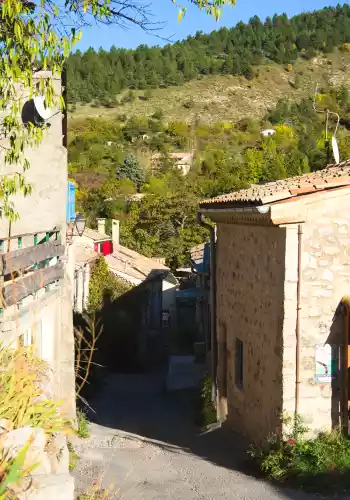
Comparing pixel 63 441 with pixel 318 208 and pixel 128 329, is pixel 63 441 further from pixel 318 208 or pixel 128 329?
pixel 128 329

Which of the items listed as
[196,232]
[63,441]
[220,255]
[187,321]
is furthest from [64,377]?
[196,232]

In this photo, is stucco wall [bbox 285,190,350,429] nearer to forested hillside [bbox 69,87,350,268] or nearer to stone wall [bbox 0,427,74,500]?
stone wall [bbox 0,427,74,500]

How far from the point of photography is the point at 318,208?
864 cm

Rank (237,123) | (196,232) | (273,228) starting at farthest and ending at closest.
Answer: (237,123) < (196,232) < (273,228)

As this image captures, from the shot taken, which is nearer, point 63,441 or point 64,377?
point 63,441

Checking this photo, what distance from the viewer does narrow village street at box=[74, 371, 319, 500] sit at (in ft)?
27.1

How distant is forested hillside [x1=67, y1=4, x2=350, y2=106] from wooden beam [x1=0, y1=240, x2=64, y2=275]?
8393 cm

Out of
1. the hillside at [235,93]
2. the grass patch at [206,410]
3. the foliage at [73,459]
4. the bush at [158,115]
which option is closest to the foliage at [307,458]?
the foliage at [73,459]

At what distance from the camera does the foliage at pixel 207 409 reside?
12722mm

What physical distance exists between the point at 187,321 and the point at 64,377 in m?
21.3

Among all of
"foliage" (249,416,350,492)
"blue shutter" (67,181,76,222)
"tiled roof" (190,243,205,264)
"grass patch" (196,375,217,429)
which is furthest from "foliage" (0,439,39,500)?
"tiled roof" (190,243,205,264)

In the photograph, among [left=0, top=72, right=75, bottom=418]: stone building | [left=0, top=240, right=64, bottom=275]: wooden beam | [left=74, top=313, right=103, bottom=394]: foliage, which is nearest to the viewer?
[left=74, top=313, right=103, bottom=394]: foliage

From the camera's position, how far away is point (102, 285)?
78.3 ft

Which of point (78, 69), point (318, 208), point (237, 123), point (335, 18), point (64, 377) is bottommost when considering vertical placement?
point (64, 377)
